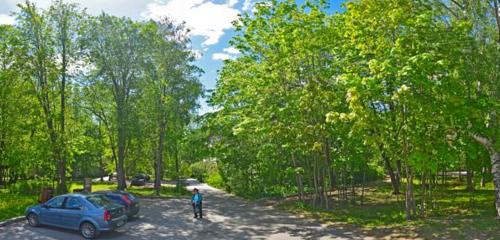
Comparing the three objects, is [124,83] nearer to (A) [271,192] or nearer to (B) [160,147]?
(B) [160,147]

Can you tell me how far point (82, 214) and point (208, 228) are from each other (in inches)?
214

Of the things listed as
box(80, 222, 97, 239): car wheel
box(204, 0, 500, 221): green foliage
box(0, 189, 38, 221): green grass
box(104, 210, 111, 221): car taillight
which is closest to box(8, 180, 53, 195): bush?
box(0, 189, 38, 221): green grass

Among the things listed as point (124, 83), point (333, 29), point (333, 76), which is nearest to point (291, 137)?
point (333, 76)

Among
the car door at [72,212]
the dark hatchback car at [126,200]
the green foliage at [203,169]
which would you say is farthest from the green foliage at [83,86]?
the green foliage at [203,169]

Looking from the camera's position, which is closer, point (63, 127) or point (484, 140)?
point (484, 140)

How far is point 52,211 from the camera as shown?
50.8ft

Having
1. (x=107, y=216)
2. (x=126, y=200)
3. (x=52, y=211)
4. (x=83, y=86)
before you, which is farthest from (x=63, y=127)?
(x=107, y=216)

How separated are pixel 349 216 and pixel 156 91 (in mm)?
19941

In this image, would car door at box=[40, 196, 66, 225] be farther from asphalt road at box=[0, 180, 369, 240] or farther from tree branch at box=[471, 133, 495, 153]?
tree branch at box=[471, 133, 495, 153]

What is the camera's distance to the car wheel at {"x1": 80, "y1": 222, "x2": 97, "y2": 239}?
14.4 m

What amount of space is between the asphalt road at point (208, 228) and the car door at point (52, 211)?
0.40 metres

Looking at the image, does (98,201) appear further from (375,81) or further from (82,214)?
(375,81)

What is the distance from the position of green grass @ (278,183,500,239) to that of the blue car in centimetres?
937

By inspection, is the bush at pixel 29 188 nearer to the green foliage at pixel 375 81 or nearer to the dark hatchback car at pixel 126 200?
the dark hatchback car at pixel 126 200
